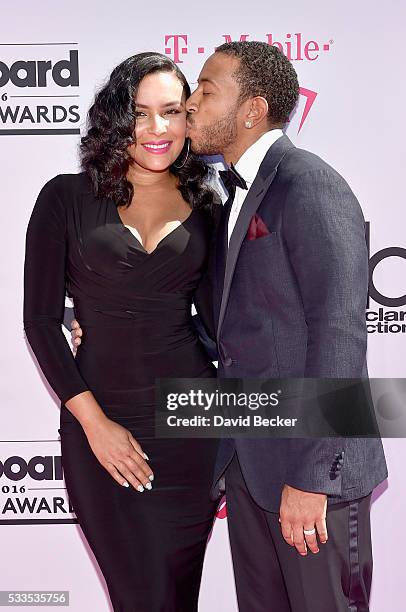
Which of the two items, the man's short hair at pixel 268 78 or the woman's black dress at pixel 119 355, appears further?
the woman's black dress at pixel 119 355

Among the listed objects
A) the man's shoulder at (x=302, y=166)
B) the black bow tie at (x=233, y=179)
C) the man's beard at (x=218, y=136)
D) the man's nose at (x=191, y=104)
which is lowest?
the man's shoulder at (x=302, y=166)

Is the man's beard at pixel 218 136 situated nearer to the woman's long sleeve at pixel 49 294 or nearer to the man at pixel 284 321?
the man at pixel 284 321

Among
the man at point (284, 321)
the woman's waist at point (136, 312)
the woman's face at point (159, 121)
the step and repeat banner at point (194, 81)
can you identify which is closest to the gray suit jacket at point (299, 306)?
the man at point (284, 321)

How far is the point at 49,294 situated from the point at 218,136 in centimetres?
60

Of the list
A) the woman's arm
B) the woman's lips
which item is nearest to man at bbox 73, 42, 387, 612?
the woman's lips

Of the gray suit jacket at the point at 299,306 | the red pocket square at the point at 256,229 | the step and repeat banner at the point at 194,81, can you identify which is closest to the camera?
the gray suit jacket at the point at 299,306

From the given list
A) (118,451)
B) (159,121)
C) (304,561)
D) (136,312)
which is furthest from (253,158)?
(304,561)

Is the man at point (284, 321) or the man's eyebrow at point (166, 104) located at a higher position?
the man's eyebrow at point (166, 104)

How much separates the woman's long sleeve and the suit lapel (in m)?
0.45

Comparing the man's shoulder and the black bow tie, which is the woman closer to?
the black bow tie

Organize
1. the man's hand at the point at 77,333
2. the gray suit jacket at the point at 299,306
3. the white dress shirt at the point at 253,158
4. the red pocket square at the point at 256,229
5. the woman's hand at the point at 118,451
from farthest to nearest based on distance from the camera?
1. the man's hand at the point at 77,333
2. the woman's hand at the point at 118,451
3. the white dress shirt at the point at 253,158
4. the red pocket square at the point at 256,229
5. the gray suit jacket at the point at 299,306

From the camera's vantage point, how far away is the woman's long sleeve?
2.04 metres

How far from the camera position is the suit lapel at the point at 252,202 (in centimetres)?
178

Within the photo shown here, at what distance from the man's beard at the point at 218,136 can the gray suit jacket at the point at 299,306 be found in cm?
15
